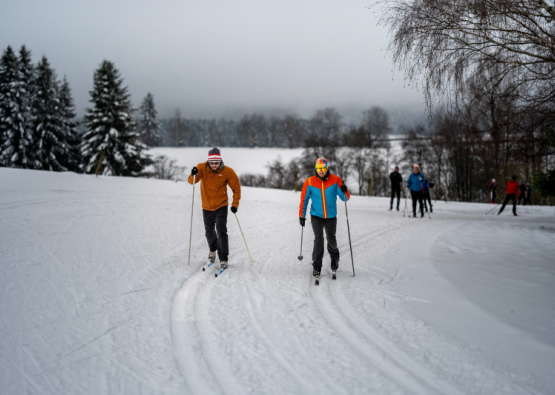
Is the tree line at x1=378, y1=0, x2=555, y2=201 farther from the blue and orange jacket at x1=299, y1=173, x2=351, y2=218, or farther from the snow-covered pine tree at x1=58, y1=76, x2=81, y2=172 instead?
the snow-covered pine tree at x1=58, y1=76, x2=81, y2=172

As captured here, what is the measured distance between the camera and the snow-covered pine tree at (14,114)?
106ft

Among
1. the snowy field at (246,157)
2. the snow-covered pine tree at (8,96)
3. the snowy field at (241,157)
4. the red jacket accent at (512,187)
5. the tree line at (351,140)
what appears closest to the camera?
the tree line at (351,140)

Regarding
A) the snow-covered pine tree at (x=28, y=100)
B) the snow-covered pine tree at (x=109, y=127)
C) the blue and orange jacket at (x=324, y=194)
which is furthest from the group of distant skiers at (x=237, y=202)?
the snow-covered pine tree at (x=28, y=100)

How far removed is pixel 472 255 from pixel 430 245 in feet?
3.92

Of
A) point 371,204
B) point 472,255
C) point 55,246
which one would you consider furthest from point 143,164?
point 472,255

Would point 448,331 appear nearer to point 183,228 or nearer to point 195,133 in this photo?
point 183,228

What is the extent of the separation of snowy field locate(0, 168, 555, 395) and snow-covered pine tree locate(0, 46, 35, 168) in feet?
96.2

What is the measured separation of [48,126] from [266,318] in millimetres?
38516

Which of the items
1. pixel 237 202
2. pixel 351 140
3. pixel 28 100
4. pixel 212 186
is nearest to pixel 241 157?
pixel 351 140

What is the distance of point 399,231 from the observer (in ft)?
38.4

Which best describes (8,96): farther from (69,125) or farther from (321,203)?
(321,203)

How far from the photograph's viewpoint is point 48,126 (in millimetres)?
34688

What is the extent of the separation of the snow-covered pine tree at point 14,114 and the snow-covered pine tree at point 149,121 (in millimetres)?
42018

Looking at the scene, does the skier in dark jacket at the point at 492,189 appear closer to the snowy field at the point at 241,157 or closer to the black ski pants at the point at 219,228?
the black ski pants at the point at 219,228
